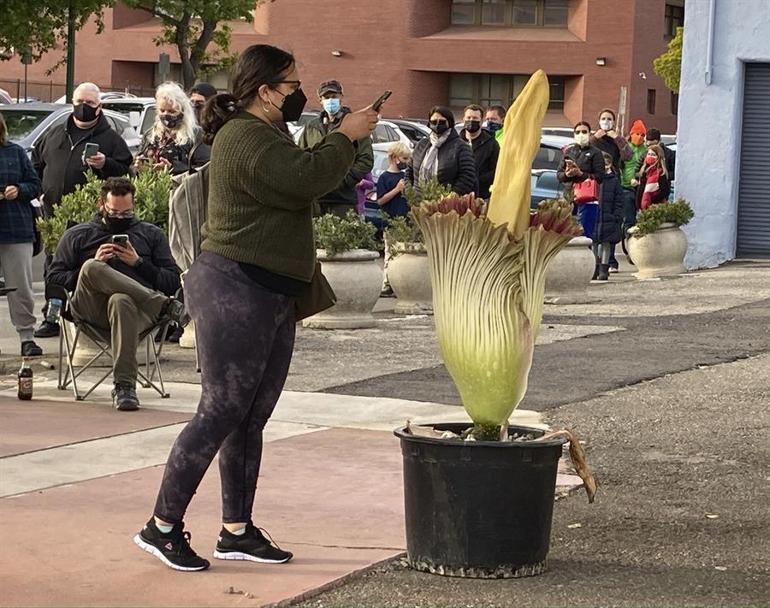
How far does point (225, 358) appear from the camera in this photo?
621 centimetres

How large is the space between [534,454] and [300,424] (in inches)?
144

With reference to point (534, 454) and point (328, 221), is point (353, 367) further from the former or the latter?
point (534, 454)

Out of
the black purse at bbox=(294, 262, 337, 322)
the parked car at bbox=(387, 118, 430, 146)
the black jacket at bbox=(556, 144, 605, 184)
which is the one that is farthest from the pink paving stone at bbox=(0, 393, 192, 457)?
the parked car at bbox=(387, 118, 430, 146)

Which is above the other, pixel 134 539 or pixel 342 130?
pixel 342 130

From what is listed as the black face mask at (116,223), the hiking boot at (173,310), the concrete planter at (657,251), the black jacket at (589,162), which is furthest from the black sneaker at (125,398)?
the concrete planter at (657,251)

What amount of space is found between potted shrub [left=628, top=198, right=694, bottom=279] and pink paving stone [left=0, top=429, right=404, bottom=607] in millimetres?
12320

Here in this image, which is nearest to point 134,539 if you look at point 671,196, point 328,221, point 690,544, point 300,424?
point 690,544

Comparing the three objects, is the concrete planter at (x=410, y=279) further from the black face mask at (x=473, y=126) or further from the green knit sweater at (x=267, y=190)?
the green knit sweater at (x=267, y=190)

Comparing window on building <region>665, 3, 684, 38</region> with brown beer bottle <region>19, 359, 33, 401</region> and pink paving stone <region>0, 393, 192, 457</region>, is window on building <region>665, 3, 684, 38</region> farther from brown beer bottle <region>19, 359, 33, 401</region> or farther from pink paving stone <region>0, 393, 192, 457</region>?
pink paving stone <region>0, 393, 192, 457</region>

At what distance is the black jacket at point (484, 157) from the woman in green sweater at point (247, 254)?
10758 millimetres

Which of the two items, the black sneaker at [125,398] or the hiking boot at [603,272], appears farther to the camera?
the hiking boot at [603,272]

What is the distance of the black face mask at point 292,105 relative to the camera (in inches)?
246

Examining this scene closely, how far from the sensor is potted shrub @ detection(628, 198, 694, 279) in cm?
2086

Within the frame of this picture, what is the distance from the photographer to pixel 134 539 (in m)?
6.51
